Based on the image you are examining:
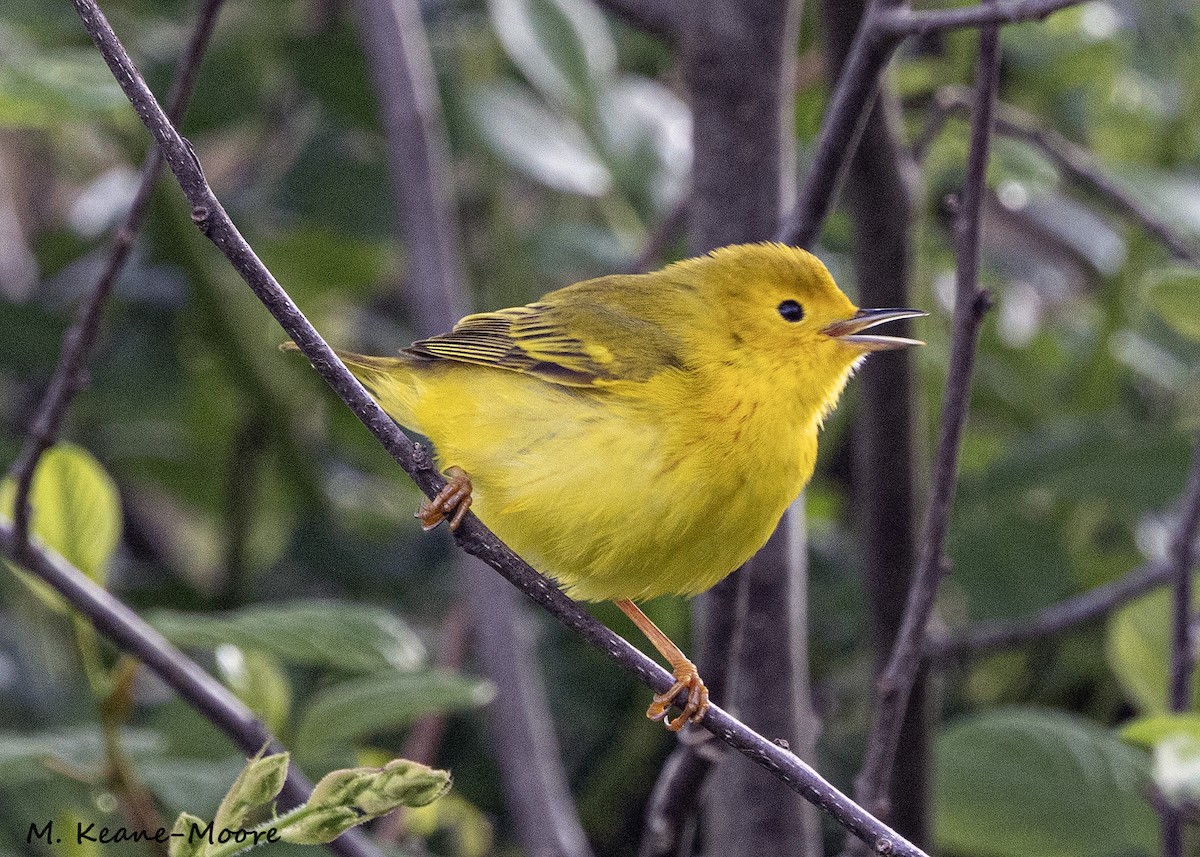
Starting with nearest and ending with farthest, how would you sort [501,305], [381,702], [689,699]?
[381,702], [689,699], [501,305]

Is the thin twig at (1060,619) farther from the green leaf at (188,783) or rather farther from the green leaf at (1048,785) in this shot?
the green leaf at (188,783)

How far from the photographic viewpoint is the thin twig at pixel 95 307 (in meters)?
1.79

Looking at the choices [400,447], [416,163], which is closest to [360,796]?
[400,447]

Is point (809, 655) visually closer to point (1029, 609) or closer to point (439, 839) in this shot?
point (1029, 609)

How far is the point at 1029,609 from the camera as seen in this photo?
113 inches

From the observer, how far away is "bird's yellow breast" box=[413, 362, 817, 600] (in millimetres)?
2041

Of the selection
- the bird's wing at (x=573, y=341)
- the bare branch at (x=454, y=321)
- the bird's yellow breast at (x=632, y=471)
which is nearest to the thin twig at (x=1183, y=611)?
the bird's yellow breast at (x=632, y=471)

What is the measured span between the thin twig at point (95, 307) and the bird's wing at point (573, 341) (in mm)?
661

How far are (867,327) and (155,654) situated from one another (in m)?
1.25

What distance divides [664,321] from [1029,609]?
102 centimetres

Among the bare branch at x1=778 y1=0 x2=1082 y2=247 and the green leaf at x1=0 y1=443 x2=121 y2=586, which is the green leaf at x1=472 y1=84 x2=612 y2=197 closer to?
the bare branch at x1=778 y1=0 x2=1082 y2=247

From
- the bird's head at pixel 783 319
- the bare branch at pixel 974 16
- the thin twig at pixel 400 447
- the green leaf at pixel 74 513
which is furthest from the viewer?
the bird's head at pixel 783 319

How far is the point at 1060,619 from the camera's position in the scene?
8.46 feet

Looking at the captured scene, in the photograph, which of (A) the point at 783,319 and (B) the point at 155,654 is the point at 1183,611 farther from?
(B) the point at 155,654
